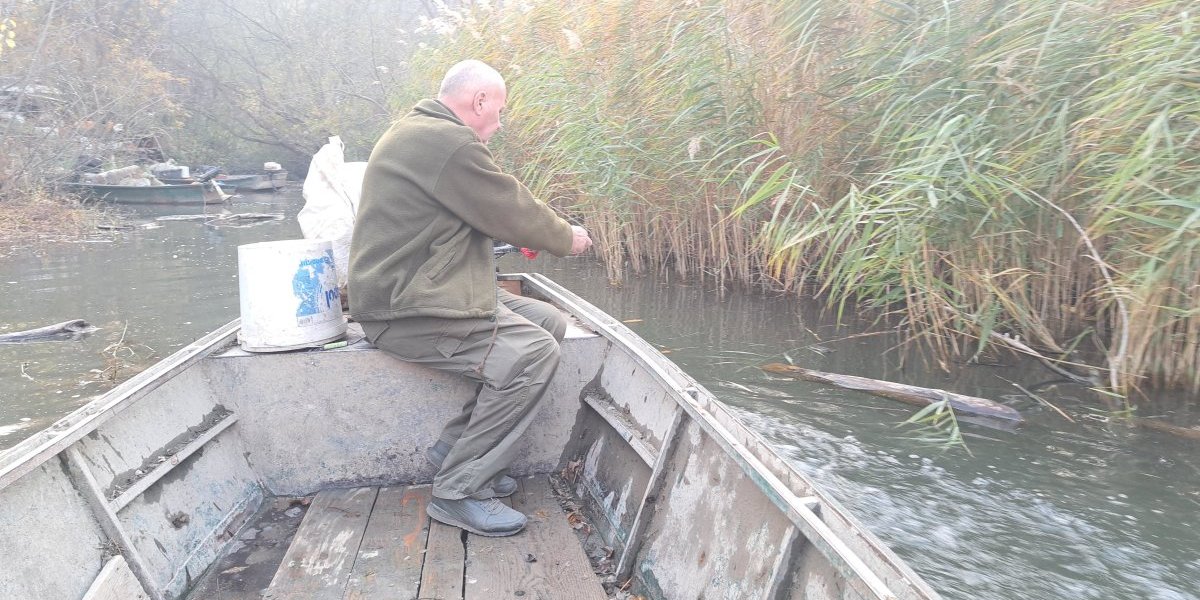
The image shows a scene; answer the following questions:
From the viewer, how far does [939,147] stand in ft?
14.5

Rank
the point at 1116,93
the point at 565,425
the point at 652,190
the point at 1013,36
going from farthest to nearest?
the point at 652,190, the point at 1013,36, the point at 1116,93, the point at 565,425

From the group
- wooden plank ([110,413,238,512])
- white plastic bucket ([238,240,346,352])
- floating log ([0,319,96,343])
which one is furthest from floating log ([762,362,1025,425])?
floating log ([0,319,96,343])

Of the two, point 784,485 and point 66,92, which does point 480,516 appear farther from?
point 66,92

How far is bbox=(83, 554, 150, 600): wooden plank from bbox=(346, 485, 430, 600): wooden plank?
0.56m

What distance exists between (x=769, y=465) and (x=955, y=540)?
1.84 meters

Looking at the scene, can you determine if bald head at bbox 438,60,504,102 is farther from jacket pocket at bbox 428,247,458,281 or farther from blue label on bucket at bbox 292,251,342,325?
blue label on bucket at bbox 292,251,342,325

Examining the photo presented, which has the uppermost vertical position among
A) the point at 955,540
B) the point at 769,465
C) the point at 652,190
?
the point at 652,190

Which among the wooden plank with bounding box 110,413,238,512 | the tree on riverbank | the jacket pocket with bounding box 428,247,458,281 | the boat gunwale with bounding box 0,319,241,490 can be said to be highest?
the tree on riverbank

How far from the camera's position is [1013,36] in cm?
460

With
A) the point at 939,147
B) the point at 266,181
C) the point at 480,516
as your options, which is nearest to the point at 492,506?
the point at 480,516

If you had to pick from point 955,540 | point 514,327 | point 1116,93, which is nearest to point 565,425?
point 514,327

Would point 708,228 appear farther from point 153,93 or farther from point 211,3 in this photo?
point 211,3

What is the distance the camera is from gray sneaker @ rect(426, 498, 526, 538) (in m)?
2.84

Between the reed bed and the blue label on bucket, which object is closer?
the blue label on bucket
